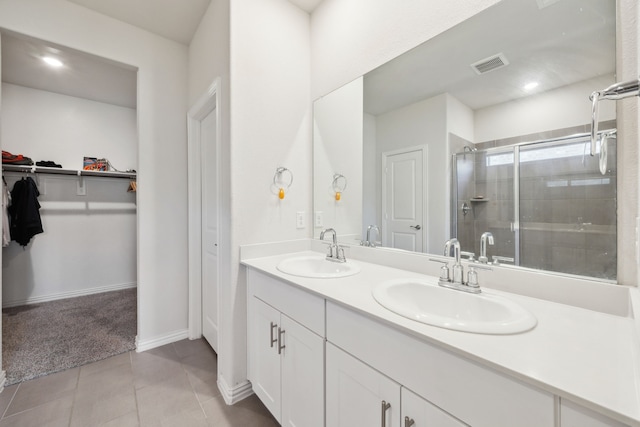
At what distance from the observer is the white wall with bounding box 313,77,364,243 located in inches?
67.5

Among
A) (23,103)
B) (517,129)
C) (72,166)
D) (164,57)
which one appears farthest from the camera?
(72,166)

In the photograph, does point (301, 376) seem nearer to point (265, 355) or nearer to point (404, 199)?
point (265, 355)

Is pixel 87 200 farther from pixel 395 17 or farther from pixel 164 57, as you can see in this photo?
pixel 395 17

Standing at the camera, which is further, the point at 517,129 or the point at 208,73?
the point at 208,73

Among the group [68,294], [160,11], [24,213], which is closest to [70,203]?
[24,213]

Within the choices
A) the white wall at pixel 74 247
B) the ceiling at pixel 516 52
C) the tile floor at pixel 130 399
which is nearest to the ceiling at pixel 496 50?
the ceiling at pixel 516 52

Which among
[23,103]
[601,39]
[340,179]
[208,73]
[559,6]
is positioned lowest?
[340,179]

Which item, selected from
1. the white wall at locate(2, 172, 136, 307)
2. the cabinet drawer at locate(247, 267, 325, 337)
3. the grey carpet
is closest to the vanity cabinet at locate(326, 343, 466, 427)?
the cabinet drawer at locate(247, 267, 325, 337)

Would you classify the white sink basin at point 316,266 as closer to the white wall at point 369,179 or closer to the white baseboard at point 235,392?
the white wall at point 369,179

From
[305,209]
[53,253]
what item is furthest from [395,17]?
[53,253]

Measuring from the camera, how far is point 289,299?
4.13 feet

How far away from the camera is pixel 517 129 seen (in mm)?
1040

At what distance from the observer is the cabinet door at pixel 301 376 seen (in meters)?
1.08

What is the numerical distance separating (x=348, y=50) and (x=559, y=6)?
1.09 m
